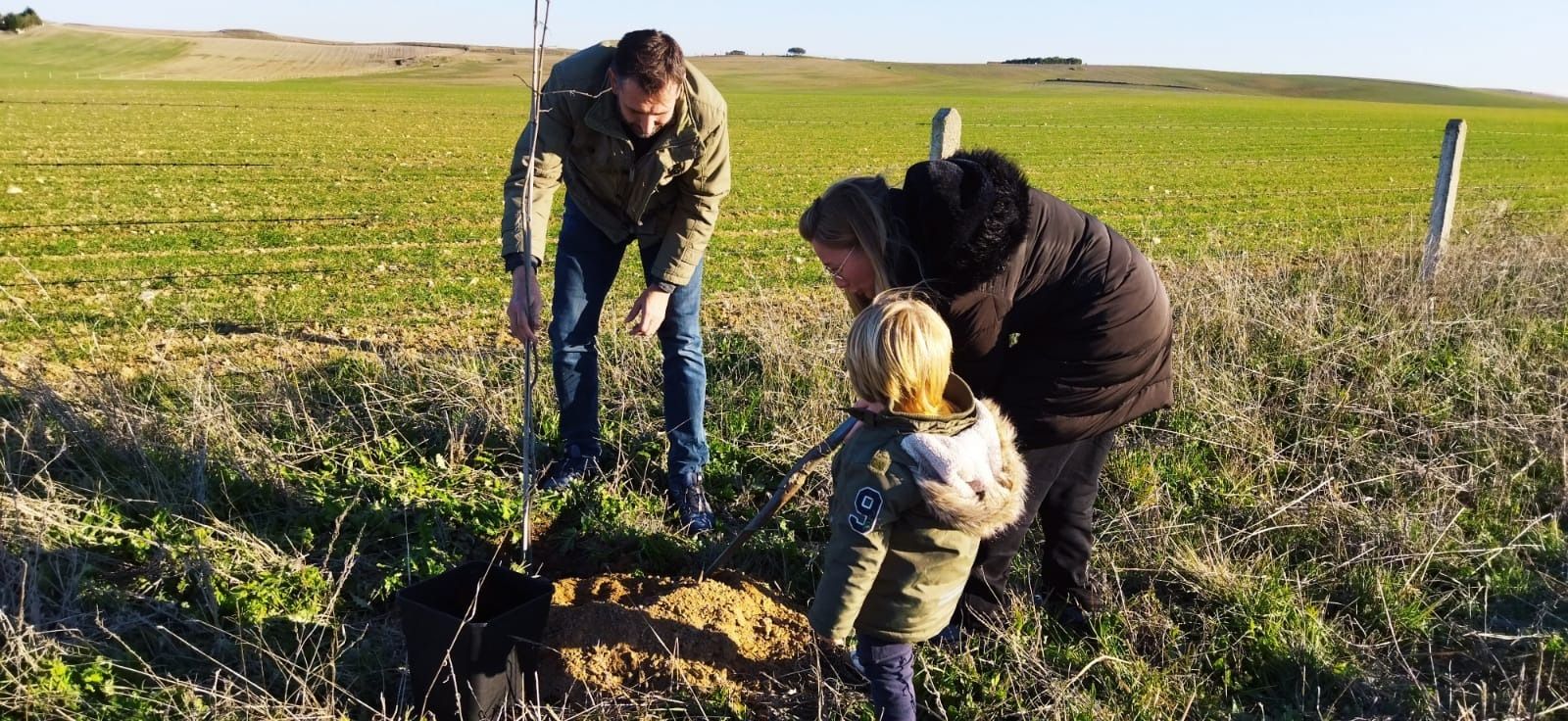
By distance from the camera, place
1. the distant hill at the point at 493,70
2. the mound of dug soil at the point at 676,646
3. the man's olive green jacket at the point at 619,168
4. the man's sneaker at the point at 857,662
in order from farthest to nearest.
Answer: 1. the distant hill at the point at 493,70
2. the man's olive green jacket at the point at 619,168
3. the mound of dug soil at the point at 676,646
4. the man's sneaker at the point at 857,662

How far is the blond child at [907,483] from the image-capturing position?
7.68 feet

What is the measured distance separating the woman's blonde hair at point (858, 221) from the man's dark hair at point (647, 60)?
1.00 m

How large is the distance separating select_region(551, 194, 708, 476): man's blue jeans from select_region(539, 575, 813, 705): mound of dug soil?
905mm

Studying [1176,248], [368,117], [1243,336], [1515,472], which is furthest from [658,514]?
[368,117]

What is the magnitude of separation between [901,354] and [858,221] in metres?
0.36

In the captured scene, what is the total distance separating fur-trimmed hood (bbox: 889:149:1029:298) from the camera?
2.40 m

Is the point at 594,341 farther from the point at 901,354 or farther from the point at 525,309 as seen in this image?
the point at 901,354

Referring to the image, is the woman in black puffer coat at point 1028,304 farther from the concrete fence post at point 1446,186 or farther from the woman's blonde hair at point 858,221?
the concrete fence post at point 1446,186

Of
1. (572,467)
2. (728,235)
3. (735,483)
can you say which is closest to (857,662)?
(735,483)

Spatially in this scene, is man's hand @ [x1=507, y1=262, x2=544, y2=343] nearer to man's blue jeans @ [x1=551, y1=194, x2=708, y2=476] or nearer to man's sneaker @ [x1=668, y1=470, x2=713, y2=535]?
man's blue jeans @ [x1=551, y1=194, x2=708, y2=476]

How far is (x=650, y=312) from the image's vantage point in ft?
12.0

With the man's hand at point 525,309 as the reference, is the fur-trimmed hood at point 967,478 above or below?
below

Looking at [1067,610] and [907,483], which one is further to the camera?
[1067,610]

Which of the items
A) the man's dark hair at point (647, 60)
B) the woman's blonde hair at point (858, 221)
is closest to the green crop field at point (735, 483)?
the woman's blonde hair at point (858, 221)
